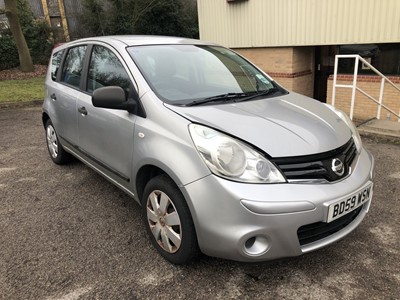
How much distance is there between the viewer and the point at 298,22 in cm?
840

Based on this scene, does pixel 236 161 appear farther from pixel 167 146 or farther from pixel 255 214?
pixel 167 146

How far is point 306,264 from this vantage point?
254cm

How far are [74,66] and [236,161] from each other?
2583mm

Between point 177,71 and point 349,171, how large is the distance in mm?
1574

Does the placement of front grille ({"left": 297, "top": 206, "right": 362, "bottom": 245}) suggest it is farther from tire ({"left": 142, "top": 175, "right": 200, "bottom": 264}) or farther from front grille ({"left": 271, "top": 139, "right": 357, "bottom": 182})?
tire ({"left": 142, "top": 175, "right": 200, "bottom": 264})

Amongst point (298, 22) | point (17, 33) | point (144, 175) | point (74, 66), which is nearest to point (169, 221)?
point (144, 175)

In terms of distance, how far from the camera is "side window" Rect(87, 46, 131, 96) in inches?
117

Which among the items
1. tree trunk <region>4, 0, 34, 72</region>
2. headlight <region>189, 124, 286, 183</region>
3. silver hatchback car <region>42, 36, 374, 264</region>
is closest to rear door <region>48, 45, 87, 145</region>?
silver hatchback car <region>42, 36, 374, 264</region>

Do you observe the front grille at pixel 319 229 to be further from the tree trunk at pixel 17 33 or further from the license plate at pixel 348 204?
the tree trunk at pixel 17 33

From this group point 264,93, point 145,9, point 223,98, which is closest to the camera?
point 223,98

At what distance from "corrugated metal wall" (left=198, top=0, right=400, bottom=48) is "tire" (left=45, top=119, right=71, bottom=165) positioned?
6225mm

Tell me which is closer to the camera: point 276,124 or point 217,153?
point 217,153

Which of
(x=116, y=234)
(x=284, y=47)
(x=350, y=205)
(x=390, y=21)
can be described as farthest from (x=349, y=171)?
(x=284, y=47)

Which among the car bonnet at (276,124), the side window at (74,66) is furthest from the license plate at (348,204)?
the side window at (74,66)
